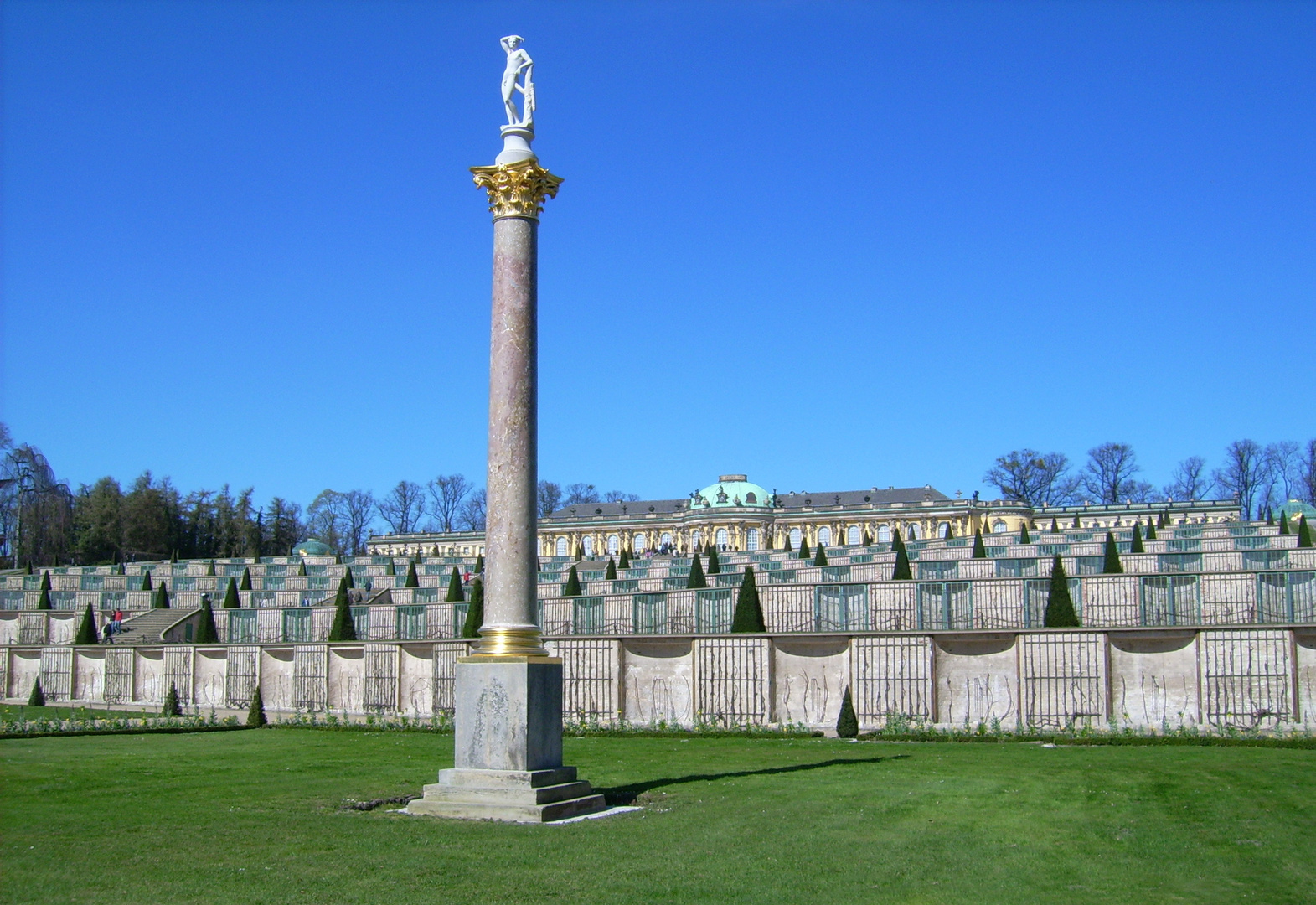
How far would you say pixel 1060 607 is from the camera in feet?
97.6

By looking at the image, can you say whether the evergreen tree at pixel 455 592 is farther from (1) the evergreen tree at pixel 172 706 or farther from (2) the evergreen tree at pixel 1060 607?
(2) the evergreen tree at pixel 1060 607

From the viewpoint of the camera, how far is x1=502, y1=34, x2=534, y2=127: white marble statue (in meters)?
16.3

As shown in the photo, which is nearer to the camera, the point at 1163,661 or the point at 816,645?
the point at 1163,661

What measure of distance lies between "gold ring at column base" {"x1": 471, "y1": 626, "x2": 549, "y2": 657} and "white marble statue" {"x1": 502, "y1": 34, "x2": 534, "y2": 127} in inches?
249

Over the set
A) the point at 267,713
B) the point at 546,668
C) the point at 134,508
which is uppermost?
the point at 134,508

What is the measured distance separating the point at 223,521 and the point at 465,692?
361 feet

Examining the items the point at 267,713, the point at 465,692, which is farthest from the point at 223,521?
the point at 465,692

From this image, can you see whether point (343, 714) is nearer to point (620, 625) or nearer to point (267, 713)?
point (267, 713)

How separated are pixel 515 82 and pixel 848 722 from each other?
12786mm

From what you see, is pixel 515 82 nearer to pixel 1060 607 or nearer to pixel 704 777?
pixel 704 777

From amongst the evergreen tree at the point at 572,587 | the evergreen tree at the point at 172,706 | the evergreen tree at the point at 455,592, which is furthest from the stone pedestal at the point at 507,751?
the evergreen tree at the point at 455,592

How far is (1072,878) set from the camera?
10414mm

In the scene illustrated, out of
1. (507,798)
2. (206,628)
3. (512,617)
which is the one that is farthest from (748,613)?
(206,628)

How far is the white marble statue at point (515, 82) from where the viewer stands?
1628 centimetres
